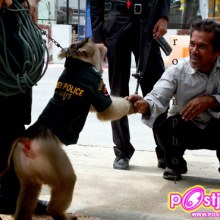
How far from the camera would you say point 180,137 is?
3568 mm

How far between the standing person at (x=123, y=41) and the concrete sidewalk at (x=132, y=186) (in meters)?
0.23

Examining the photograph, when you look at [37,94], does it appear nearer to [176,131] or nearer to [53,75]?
[53,75]

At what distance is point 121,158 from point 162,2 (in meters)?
1.24

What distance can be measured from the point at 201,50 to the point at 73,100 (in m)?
1.19

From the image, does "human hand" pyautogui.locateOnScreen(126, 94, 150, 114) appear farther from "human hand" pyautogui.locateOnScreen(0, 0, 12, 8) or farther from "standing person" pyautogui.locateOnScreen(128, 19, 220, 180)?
"human hand" pyautogui.locateOnScreen(0, 0, 12, 8)

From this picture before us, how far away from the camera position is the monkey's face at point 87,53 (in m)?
2.65

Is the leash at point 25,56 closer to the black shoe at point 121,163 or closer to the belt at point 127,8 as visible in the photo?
the belt at point 127,8

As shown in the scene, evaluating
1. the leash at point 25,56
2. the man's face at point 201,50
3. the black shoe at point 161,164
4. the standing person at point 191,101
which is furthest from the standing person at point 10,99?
the black shoe at point 161,164

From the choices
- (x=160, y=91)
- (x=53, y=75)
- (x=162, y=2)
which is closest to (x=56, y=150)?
(x=160, y=91)

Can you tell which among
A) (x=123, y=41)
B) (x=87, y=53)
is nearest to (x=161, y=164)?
(x=123, y=41)

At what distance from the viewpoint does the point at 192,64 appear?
11.3 feet

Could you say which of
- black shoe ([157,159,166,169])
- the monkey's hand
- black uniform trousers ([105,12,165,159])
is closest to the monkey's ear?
the monkey's hand

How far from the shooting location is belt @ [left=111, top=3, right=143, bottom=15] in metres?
3.70

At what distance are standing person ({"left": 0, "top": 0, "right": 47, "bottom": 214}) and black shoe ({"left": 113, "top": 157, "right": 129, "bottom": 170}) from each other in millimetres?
1057
